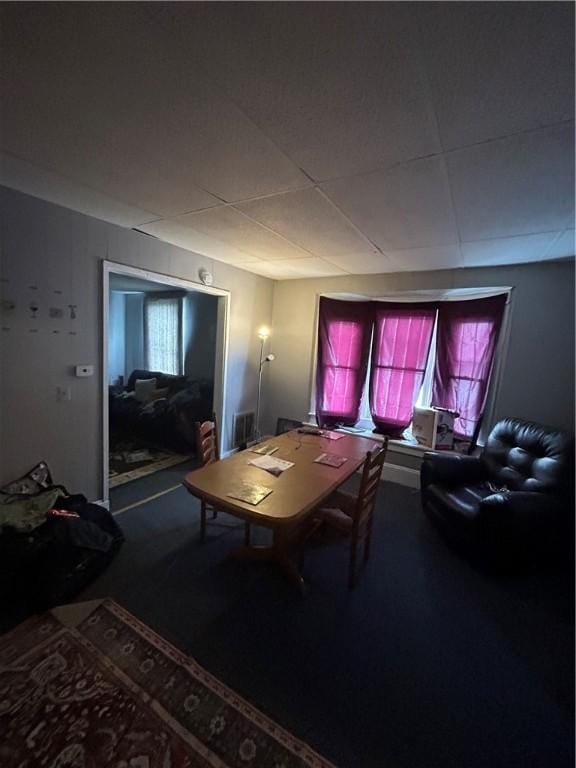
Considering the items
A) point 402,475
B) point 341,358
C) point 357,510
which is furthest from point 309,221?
point 402,475

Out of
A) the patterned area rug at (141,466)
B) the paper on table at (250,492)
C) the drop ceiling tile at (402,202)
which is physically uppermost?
the drop ceiling tile at (402,202)

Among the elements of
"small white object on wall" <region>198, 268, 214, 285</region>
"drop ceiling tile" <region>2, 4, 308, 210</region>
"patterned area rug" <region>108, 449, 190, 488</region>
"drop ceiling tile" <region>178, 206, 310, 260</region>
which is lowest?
"patterned area rug" <region>108, 449, 190, 488</region>

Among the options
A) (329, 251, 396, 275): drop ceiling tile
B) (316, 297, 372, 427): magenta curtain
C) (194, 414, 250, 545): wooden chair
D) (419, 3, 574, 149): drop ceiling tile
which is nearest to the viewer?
(419, 3, 574, 149): drop ceiling tile

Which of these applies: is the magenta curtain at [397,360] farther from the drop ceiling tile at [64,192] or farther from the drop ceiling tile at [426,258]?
the drop ceiling tile at [64,192]

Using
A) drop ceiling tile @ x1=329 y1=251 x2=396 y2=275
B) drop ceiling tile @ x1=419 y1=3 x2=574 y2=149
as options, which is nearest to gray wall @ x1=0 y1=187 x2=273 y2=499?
drop ceiling tile @ x1=329 y1=251 x2=396 y2=275

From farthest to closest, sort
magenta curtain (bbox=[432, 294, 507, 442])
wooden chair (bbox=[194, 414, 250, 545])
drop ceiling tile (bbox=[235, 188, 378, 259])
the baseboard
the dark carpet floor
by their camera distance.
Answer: the baseboard
magenta curtain (bbox=[432, 294, 507, 442])
wooden chair (bbox=[194, 414, 250, 545])
drop ceiling tile (bbox=[235, 188, 378, 259])
the dark carpet floor

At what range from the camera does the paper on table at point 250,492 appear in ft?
5.43

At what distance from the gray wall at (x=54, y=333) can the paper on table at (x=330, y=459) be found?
184 cm

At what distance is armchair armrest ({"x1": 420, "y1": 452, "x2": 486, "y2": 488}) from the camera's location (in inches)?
107

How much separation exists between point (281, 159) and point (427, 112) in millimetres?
628

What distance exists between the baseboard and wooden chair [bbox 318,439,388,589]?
1396mm

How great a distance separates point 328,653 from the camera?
5.09 ft

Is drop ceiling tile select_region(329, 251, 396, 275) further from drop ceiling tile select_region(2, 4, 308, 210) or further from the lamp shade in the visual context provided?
drop ceiling tile select_region(2, 4, 308, 210)

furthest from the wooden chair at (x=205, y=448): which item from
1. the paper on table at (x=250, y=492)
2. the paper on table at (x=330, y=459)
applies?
the paper on table at (x=330, y=459)
